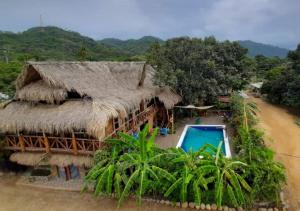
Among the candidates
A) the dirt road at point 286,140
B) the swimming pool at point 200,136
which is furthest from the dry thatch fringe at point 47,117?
the dirt road at point 286,140

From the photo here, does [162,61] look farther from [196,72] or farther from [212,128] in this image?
[212,128]

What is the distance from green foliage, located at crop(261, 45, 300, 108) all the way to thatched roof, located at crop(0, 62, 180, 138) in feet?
49.6

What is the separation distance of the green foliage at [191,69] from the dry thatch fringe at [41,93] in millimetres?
8503

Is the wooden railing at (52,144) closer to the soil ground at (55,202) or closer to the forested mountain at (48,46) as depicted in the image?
the soil ground at (55,202)

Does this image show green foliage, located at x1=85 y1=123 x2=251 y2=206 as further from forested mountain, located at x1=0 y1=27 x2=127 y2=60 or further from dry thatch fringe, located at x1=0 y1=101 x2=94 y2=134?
forested mountain, located at x1=0 y1=27 x2=127 y2=60

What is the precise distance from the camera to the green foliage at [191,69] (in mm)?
19984

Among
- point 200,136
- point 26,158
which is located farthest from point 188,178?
point 200,136

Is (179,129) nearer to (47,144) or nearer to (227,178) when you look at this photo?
(227,178)

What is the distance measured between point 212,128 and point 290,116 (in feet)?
26.9

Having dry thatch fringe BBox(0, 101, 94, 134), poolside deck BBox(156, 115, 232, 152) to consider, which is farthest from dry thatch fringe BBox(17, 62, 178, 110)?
poolside deck BBox(156, 115, 232, 152)

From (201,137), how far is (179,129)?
1.82 metres

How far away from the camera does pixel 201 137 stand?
18.7 m

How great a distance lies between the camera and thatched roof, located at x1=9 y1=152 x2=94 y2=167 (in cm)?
1174

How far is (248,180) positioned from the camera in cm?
1032
